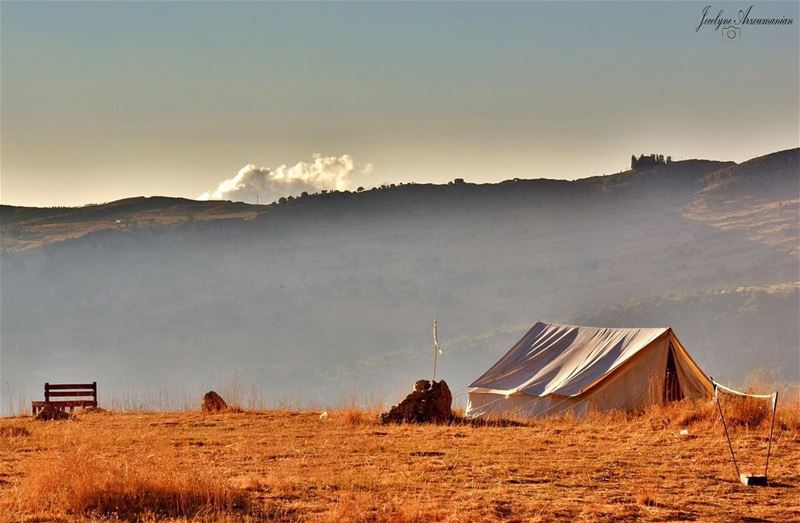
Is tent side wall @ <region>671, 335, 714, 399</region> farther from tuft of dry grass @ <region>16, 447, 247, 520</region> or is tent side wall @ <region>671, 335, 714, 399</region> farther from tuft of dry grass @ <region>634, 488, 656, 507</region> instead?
tuft of dry grass @ <region>16, 447, 247, 520</region>

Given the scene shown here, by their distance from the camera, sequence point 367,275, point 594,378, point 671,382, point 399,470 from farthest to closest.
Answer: point 367,275 < point 594,378 < point 671,382 < point 399,470

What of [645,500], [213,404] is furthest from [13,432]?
[645,500]

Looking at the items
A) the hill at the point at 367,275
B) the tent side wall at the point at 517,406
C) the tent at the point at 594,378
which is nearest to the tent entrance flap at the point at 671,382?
the tent at the point at 594,378

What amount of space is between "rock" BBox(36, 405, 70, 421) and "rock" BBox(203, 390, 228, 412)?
254 centimetres

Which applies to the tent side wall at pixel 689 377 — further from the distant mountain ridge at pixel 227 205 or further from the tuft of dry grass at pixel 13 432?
the distant mountain ridge at pixel 227 205

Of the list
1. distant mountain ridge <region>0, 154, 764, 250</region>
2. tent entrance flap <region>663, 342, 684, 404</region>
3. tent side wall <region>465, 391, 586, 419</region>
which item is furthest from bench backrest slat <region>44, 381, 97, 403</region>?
distant mountain ridge <region>0, 154, 764, 250</region>

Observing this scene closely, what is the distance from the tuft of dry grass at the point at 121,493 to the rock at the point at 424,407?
795 centimetres

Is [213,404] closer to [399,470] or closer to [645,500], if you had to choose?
[399,470]

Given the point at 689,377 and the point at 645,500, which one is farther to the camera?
the point at 689,377

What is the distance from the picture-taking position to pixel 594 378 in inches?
775

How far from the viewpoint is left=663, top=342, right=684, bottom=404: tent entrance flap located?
19.4m

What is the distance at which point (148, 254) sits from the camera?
95.0 meters

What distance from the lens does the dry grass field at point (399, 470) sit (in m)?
10.0

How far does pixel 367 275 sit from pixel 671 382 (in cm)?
7379
